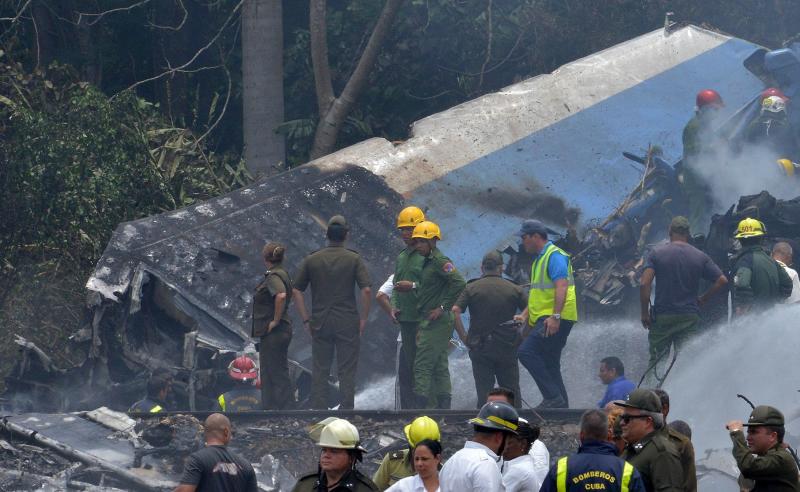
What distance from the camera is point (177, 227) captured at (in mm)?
10773

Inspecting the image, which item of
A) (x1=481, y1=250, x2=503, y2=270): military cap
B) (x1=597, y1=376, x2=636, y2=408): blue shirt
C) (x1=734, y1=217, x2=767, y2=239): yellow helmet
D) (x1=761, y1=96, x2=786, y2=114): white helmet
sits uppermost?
(x1=761, y1=96, x2=786, y2=114): white helmet

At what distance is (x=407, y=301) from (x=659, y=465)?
4.60 meters

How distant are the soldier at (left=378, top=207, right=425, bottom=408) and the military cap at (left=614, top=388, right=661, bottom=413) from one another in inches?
171

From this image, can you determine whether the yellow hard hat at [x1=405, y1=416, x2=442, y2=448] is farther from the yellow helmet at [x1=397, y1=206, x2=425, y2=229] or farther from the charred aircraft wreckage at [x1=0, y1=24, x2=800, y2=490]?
the yellow helmet at [x1=397, y1=206, x2=425, y2=229]

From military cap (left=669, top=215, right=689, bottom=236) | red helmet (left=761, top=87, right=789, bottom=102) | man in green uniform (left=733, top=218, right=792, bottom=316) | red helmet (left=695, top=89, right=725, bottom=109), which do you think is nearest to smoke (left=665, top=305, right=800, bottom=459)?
man in green uniform (left=733, top=218, right=792, bottom=316)

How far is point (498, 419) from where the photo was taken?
4770mm

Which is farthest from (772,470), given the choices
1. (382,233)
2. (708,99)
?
(708,99)

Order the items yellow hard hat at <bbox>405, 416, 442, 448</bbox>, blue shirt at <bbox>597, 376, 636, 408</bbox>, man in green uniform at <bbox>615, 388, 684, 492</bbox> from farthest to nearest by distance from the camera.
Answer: blue shirt at <bbox>597, 376, 636, 408</bbox>, yellow hard hat at <bbox>405, 416, 442, 448</bbox>, man in green uniform at <bbox>615, 388, 684, 492</bbox>

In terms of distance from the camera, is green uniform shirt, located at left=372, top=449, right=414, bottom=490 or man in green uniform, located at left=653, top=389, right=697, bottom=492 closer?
man in green uniform, located at left=653, top=389, right=697, bottom=492

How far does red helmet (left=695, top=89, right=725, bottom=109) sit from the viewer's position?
13133 mm

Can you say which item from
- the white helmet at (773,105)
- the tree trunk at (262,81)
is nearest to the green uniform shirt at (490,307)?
the white helmet at (773,105)

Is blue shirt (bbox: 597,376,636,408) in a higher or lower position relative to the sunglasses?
higher

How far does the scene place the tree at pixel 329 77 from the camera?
14.1 m

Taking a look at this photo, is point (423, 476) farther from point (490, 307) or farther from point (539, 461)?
point (490, 307)
